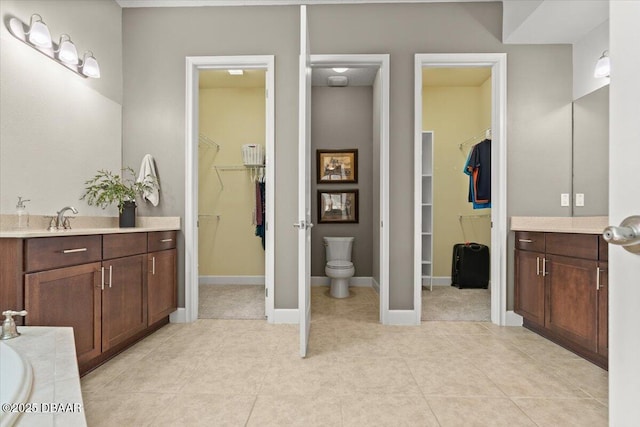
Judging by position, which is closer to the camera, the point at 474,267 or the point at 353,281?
the point at 474,267

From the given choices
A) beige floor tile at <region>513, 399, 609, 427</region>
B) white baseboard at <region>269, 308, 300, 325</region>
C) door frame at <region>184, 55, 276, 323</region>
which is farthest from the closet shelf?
beige floor tile at <region>513, 399, 609, 427</region>

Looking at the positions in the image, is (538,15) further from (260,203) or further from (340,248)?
(260,203)

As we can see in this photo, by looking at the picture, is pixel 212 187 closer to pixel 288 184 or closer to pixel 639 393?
pixel 288 184

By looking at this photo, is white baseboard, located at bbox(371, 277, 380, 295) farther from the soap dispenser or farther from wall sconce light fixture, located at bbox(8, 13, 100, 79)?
wall sconce light fixture, located at bbox(8, 13, 100, 79)

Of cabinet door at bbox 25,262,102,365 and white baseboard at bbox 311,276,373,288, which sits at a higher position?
cabinet door at bbox 25,262,102,365

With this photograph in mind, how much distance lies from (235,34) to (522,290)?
3361 mm

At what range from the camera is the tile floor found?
1.58 meters

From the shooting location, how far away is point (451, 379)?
1926 mm

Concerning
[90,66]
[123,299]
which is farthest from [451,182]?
[90,66]

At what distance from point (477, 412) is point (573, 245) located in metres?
1.39

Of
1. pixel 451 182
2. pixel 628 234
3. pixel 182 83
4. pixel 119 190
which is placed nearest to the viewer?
pixel 628 234

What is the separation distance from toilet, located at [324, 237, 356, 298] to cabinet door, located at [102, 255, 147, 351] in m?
1.98

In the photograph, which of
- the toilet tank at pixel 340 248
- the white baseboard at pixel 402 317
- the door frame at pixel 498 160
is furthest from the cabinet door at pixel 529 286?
the toilet tank at pixel 340 248

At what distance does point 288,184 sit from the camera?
301 centimetres
